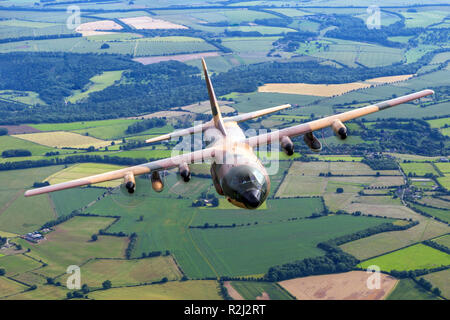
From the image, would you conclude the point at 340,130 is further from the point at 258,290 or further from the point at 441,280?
the point at 441,280

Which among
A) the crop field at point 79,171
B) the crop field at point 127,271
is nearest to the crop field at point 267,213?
the crop field at point 127,271

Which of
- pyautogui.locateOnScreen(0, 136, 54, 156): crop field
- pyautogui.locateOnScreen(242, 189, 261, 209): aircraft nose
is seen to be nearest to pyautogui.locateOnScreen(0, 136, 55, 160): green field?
pyautogui.locateOnScreen(0, 136, 54, 156): crop field

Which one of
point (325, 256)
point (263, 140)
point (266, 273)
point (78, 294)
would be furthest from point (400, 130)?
point (263, 140)

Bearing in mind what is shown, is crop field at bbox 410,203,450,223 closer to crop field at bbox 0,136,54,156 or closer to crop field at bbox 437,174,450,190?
crop field at bbox 437,174,450,190

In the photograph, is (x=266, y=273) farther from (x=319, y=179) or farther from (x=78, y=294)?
(x=319, y=179)

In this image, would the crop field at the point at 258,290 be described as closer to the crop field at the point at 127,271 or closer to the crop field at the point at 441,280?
the crop field at the point at 127,271

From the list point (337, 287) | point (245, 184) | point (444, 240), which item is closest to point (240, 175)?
point (245, 184)
